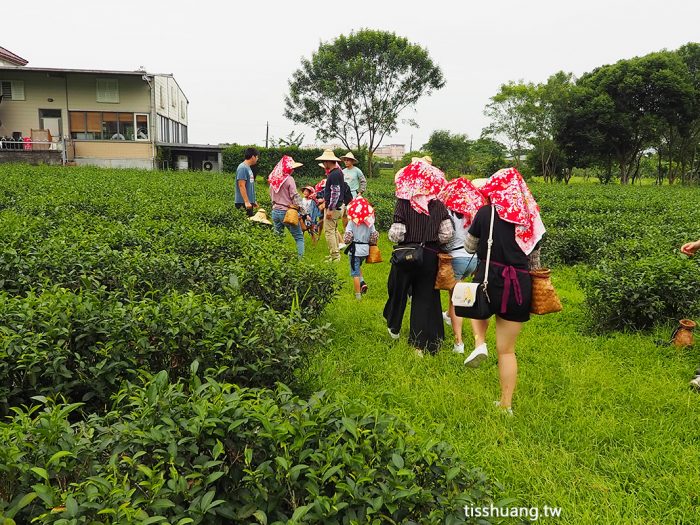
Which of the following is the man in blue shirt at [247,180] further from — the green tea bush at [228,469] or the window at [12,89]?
the window at [12,89]

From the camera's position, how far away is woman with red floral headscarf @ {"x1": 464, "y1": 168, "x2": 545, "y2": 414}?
12.2ft

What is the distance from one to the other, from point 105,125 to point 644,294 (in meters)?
33.7

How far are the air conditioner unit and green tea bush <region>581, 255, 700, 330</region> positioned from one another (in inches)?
1329

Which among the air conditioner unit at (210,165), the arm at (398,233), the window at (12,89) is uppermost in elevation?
the window at (12,89)

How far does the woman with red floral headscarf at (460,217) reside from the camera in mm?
5309

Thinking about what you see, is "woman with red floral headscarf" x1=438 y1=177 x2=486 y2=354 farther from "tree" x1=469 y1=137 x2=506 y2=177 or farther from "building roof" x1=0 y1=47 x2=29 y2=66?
"tree" x1=469 y1=137 x2=506 y2=177

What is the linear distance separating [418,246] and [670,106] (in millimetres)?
35265

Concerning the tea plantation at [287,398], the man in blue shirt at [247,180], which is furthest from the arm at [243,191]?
the tea plantation at [287,398]

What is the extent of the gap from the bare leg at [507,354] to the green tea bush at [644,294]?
2.44 metres

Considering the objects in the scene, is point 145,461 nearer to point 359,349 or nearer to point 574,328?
point 359,349

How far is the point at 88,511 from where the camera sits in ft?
5.41

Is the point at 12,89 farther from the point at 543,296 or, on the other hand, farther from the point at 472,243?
the point at 543,296

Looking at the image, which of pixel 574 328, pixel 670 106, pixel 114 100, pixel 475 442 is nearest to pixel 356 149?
pixel 114 100

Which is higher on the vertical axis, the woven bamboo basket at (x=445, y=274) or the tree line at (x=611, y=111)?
the tree line at (x=611, y=111)
